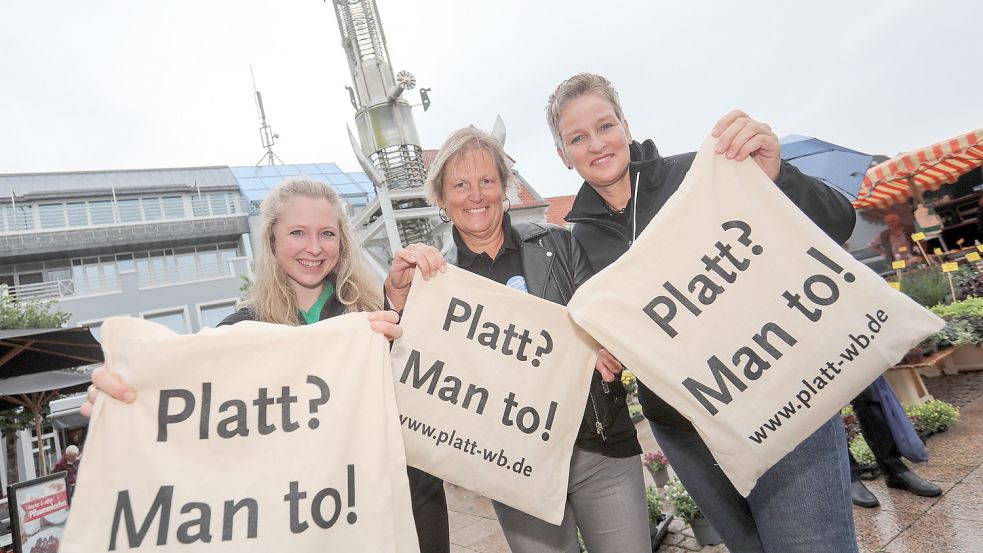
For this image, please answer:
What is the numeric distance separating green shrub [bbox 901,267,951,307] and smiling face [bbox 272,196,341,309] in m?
6.92

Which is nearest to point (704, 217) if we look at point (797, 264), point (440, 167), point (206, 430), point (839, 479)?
point (797, 264)

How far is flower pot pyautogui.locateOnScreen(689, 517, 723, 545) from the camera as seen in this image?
3223 millimetres

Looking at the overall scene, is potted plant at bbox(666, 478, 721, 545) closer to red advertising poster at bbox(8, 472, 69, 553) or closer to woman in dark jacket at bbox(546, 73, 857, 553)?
woman in dark jacket at bbox(546, 73, 857, 553)

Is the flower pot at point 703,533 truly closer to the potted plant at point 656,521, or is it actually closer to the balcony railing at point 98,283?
the potted plant at point 656,521

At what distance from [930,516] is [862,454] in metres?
0.92

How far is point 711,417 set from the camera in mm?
1463

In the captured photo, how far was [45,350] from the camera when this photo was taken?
490cm

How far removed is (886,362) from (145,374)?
6.61 feet

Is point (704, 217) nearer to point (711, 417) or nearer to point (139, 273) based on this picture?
point (711, 417)

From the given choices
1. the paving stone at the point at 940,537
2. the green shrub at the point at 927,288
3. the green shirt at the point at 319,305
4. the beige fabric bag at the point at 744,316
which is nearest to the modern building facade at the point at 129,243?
the green shrub at the point at 927,288

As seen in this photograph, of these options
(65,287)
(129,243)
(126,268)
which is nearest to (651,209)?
(65,287)

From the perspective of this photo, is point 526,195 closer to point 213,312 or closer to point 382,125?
point 382,125

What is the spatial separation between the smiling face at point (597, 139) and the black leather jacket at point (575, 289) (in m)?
0.29

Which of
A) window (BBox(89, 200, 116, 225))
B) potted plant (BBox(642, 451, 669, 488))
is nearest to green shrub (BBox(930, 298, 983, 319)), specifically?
potted plant (BBox(642, 451, 669, 488))
